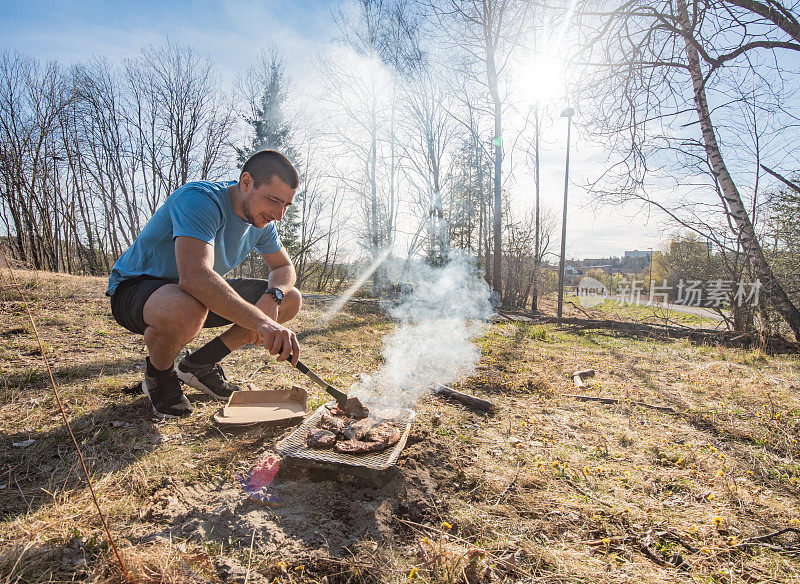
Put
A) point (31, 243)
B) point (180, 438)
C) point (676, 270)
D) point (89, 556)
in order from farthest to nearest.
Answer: point (676, 270) < point (31, 243) < point (180, 438) < point (89, 556)

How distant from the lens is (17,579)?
3.68 ft

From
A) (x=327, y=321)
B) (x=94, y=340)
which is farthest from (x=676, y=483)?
(x=327, y=321)

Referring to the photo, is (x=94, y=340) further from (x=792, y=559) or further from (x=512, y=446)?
(x=792, y=559)

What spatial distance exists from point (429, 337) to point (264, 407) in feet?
13.9

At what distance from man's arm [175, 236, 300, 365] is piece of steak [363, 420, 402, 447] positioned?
1.91 ft

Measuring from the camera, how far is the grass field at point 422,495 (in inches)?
53.4

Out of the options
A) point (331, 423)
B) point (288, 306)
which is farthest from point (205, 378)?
point (331, 423)

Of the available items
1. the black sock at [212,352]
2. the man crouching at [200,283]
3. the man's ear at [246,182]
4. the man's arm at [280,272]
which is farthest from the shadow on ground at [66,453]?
the man's ear at [246,182]

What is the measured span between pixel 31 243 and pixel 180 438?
63.9 ft

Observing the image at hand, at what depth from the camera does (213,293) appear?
2.03 metres

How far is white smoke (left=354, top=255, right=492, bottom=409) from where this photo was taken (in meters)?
3.63

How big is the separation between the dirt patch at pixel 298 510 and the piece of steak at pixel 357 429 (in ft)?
0.78

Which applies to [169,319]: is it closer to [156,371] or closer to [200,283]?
[200,283]

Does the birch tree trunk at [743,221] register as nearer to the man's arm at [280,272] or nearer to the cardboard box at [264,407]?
the man's arm at [280,272]
